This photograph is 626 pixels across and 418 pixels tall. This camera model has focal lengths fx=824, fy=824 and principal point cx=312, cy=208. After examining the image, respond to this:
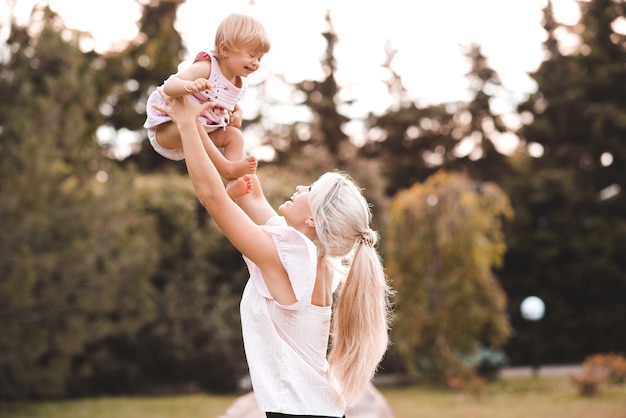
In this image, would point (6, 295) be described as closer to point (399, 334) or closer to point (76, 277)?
point (76, 277)

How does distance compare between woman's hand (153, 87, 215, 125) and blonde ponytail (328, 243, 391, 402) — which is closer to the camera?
woman's hand (153, 87, 215, 125)

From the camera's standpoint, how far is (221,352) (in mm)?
10680

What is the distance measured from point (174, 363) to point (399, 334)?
351cm

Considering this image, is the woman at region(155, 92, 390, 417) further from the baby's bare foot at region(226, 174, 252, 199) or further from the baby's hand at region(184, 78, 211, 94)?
the baby's hand at region(184, 78, 211, 94)

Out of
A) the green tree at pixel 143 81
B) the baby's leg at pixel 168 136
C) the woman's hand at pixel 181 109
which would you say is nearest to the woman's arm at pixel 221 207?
the woman's hand at pixel 181 109

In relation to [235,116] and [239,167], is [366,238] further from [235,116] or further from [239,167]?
[235,116]

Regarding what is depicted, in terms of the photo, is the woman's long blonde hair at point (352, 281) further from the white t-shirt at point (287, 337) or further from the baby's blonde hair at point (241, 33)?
the baby's blonde hair at point (241, 33)

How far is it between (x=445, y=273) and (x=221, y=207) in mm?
10609

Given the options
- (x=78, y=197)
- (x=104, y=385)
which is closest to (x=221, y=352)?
(x=104, y=385)

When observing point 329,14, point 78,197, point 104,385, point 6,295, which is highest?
point 329,14

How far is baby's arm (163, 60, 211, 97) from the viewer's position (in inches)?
74.1

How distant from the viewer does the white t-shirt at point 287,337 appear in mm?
2088

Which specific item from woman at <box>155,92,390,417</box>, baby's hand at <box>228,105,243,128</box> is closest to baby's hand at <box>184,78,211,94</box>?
woman at <box>155,92,390,417</box>

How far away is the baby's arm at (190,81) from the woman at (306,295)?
68mm
